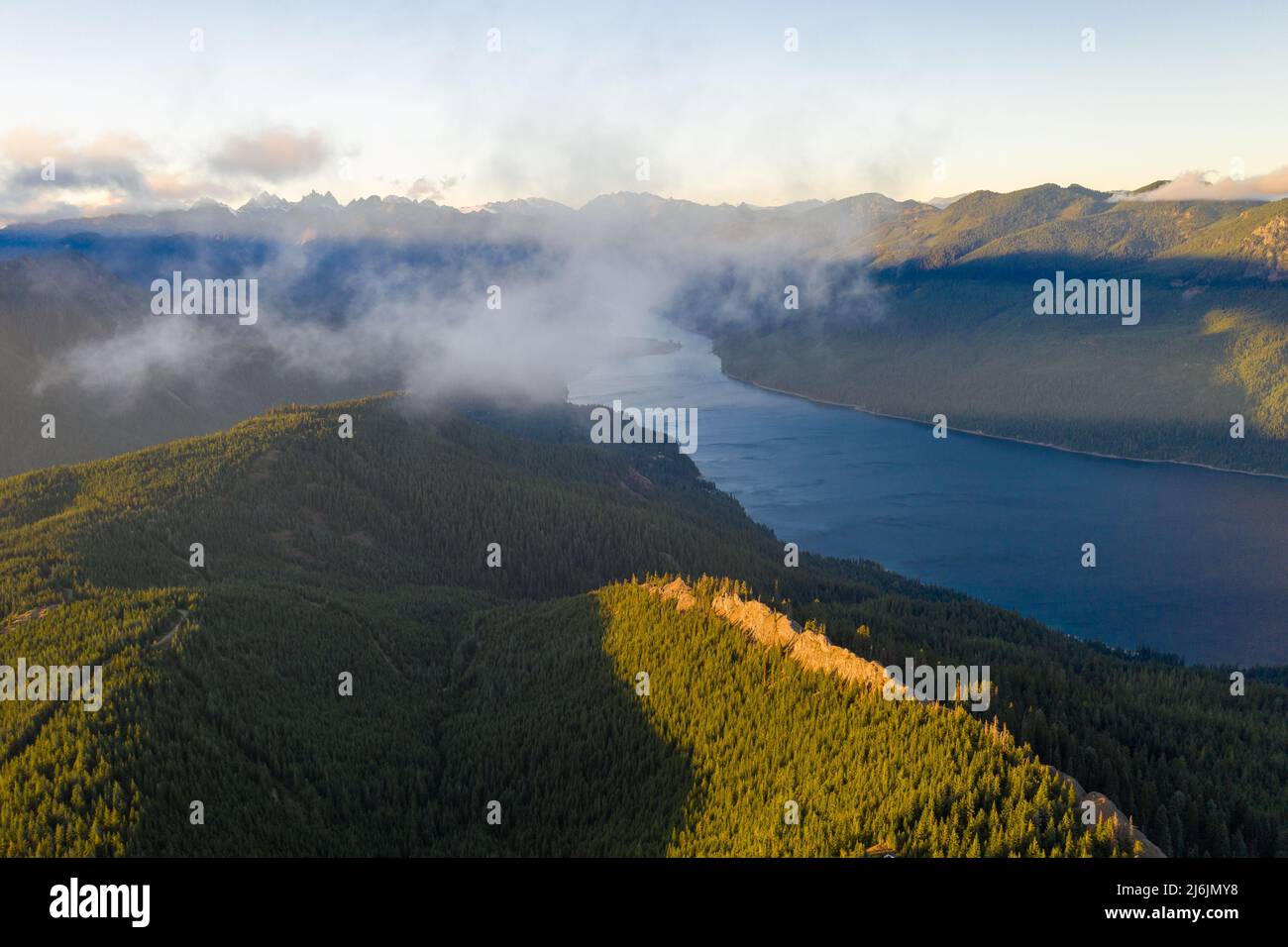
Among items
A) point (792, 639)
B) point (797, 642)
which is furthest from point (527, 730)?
point (797, 642)

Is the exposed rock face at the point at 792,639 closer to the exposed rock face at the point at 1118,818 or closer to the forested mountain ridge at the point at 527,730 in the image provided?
the forested mountain ridge at the point at 527,730

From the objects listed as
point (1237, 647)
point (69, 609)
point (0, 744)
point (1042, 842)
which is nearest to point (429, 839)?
point (0, 744)

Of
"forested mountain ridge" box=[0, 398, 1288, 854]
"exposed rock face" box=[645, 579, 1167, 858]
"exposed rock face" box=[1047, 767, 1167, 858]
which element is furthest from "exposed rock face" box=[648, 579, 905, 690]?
"exposed rock face" box=[1047, 767, 1167, 858]

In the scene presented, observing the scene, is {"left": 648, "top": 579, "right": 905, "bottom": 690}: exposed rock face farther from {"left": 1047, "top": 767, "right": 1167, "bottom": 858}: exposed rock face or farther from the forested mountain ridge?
{"left": 1047, "top": 767, "right": 1167, "bottom": 858}: exposed rock face

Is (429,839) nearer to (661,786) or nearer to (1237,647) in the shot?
(661,786)

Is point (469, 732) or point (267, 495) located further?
point (267, 495)

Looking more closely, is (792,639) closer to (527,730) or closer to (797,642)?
(797,642)
